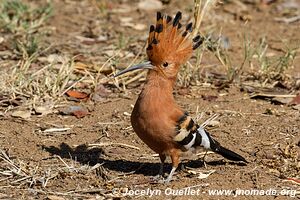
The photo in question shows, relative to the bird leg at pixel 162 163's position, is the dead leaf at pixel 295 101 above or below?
above

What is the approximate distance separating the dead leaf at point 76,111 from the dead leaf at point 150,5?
3295 millimetres

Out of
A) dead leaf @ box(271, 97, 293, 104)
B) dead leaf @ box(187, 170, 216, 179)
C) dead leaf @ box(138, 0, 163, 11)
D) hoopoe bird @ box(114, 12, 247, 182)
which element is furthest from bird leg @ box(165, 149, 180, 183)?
dead leaf @ box(138, 0, 163, 11)

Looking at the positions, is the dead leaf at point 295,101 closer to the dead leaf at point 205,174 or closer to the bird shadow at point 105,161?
the bird shadow at point 105,161

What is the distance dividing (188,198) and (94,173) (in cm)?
73

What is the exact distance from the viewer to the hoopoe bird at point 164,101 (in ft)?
15.2

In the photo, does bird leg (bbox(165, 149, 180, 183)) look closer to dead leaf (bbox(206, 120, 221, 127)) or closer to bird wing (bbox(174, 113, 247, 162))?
bird wing (bbox(174, 113, 247, 162))

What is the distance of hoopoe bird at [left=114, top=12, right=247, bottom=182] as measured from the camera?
4.63m

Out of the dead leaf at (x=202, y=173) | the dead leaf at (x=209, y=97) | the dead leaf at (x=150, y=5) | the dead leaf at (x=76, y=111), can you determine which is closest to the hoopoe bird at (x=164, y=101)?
the dead leaf at (x=202, y=173)

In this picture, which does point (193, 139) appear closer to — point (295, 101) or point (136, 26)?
point (295, 101)

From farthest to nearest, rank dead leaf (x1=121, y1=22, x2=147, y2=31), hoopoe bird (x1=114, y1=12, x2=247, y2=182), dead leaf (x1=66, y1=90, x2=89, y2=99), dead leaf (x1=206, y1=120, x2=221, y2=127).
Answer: dead leaf (x1=121, y1=22, x2=147, y2=31) < dead leaf (x1=66, y1=90, x2=89, y2=99) < dead leaf (x1=206, y1=120, x2=221, y2=127) < hoopoe bird (x1=114, y1=12, x2=247, y2=182)

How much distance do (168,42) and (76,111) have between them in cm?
155

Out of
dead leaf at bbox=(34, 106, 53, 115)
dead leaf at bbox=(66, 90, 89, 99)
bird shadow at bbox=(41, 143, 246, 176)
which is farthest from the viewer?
dead leaf at bbox=(66, 90, 89, 99)

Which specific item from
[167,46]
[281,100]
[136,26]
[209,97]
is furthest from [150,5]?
[167,46]

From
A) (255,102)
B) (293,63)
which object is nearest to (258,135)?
(255,102)
